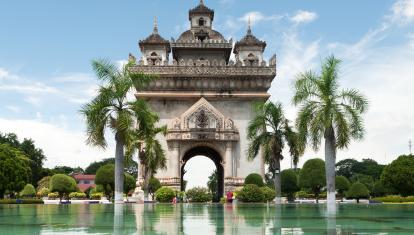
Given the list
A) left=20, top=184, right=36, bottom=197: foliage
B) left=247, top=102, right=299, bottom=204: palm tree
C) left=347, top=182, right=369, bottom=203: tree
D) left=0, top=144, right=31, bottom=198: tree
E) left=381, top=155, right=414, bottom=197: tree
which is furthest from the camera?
left=20, top=184, right=36, bottom=197: foliage

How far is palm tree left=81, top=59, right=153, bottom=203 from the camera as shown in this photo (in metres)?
20.9

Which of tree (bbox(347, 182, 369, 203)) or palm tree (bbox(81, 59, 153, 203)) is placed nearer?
palm tree (bbox(81, 59, 153, 203))

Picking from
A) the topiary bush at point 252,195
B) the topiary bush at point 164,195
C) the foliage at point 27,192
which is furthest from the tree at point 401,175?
the foliage at point 27,192

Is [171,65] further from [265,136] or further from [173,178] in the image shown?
[265,136]

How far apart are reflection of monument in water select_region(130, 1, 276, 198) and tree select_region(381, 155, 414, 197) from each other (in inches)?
412

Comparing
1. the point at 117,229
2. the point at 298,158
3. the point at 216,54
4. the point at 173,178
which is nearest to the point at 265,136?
the point at 298,158

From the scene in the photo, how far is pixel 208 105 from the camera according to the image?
1708 inches

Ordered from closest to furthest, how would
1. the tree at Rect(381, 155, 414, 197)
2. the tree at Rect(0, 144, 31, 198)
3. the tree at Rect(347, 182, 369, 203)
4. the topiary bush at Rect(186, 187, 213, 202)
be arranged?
the topiary bush at Rect(186, 187, 213, 202), the tree at Rect(381, 155, 414, 197), the tree at Rect(0, 144, 31, 198), the tree at Rect(347, 182, 369, 203)

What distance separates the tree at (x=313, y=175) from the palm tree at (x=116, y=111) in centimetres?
3015

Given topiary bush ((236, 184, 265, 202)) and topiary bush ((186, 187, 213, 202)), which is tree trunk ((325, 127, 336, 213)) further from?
topiary bush ((186, 187, 213, 202))

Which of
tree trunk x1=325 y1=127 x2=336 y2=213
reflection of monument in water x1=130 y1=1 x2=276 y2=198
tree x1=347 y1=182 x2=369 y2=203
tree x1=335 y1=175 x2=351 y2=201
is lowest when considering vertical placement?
tree x1=347 y1=182 x2=369 y2=203

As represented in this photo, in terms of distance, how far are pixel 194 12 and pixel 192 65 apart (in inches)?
362

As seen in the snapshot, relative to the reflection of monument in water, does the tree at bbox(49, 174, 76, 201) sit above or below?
below

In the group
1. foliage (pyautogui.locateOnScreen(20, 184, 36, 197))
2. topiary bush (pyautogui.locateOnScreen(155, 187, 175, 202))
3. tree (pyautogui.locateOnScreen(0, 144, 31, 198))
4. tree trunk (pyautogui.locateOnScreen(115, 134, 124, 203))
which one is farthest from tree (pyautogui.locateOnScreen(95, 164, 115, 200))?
tree trunk (pyautogui.locateOnScreen(115, 134, 124, 203))
